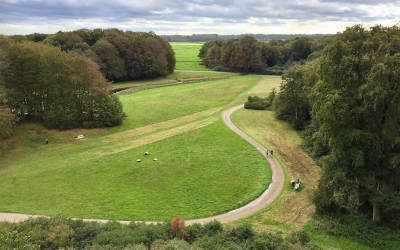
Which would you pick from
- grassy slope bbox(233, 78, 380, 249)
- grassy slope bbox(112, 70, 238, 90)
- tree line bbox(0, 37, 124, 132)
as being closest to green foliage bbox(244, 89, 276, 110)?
grassy slope bbox(233, 78, 380, 249)

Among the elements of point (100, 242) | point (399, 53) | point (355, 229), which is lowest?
point (355, 229)

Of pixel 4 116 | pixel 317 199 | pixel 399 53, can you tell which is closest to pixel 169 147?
pixel 4 116

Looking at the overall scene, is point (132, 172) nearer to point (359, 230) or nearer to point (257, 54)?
point (359, 230)

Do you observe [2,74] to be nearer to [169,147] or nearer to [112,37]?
[169,147]

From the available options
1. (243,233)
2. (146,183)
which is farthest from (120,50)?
(243,233)

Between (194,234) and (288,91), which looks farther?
(288,91)

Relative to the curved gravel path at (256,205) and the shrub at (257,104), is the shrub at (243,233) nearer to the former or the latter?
the curved gravel path at (256,205)
